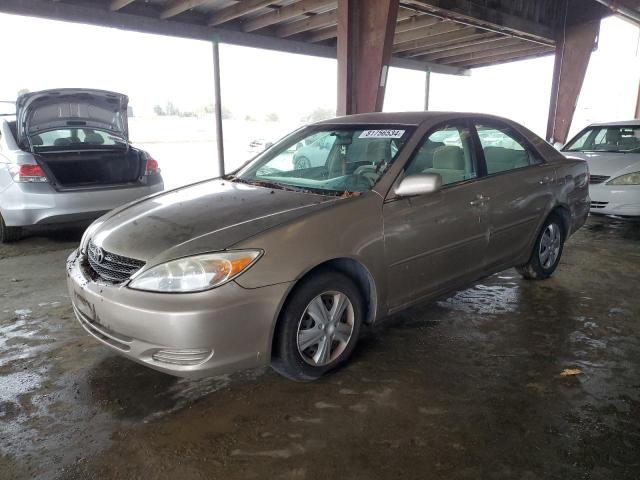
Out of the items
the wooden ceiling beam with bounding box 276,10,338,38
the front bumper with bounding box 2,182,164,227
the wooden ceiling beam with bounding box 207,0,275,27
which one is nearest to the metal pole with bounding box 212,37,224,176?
the wooden ceiling beam with bounding box 207,0,275,27

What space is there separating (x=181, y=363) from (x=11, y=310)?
2.14 meters

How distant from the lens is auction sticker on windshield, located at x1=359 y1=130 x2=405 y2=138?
295 centimetres

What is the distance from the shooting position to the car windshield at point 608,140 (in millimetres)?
6750

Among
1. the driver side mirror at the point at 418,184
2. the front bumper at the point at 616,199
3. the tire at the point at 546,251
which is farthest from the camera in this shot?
the front bumper at the point at 616,199

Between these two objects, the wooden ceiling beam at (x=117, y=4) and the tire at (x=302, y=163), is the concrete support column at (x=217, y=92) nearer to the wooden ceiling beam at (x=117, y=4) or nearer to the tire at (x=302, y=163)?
the wooden ceiling beam at (x=117, y=4)

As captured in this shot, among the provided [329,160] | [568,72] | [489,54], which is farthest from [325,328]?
[489,54]

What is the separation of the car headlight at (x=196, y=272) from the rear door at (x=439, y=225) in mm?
880

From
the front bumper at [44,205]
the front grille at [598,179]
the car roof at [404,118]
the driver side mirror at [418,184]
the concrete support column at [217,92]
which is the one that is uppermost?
the concrete support column at [217,92]

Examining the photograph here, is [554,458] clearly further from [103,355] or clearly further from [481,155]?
[103,355]

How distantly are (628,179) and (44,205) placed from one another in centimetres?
681

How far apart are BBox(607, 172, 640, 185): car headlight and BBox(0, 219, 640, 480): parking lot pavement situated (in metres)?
3.13

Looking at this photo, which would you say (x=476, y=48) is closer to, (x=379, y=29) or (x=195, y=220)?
(x=379, y=29)

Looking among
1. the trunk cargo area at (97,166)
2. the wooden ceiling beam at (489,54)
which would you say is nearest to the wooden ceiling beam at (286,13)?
the trunk cargo area at (97,166)

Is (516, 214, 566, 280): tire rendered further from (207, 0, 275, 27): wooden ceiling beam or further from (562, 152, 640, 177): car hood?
(207, 0, 275, 27): wooden ceiling beam
